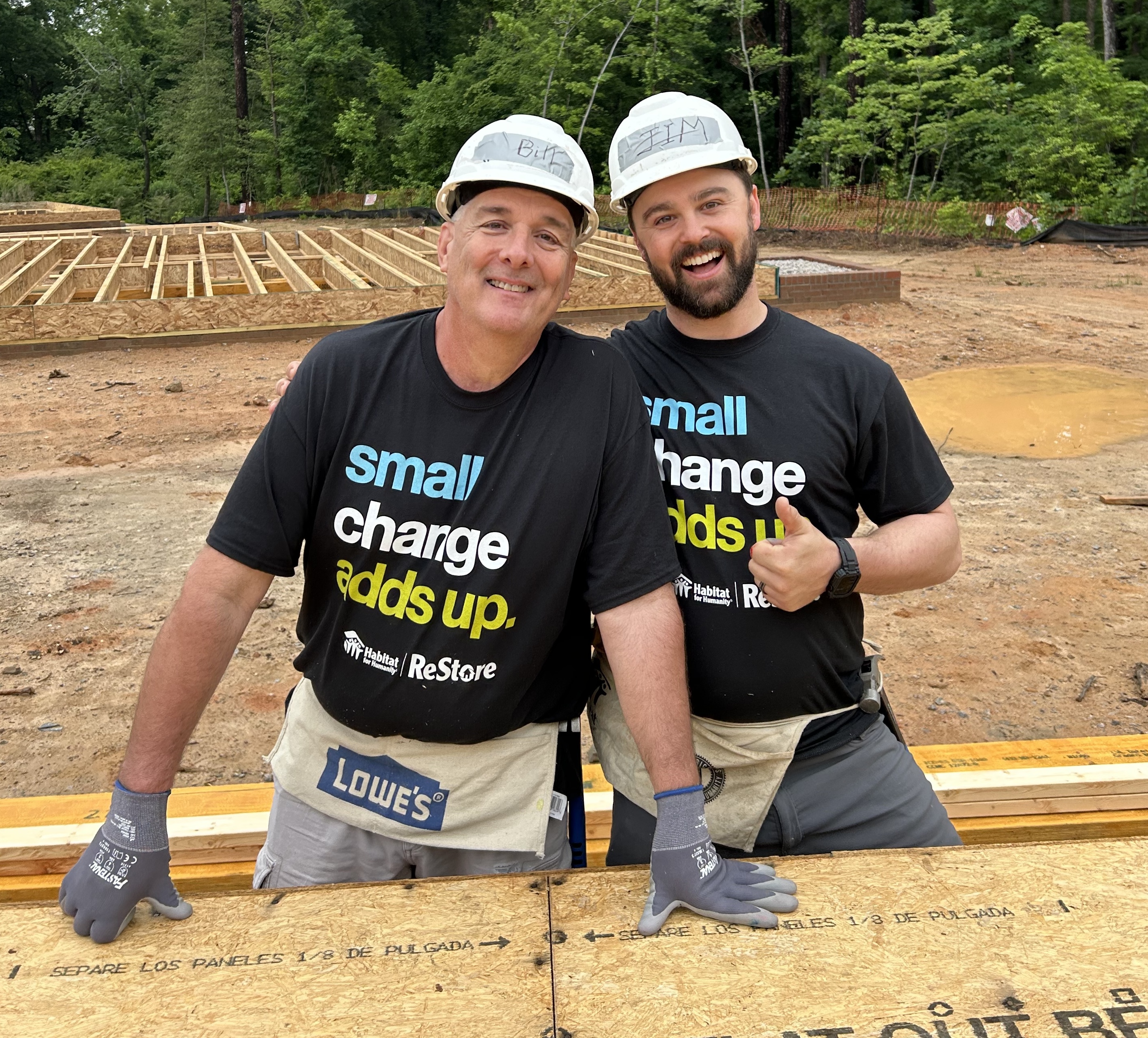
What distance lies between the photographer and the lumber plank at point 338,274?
12734 millimetres

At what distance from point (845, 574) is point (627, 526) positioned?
1.62 ft

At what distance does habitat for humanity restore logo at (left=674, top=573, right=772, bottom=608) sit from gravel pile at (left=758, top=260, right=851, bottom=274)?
38.0 feet

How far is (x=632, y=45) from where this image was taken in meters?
31.6

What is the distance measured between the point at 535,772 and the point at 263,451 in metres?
0.91

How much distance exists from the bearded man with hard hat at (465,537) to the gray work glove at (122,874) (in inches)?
0.5

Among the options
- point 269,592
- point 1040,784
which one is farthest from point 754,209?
point 269,592

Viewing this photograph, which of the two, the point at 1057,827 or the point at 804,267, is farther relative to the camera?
the point at 804,267

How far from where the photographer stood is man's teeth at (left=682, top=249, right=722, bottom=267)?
7.50 feet

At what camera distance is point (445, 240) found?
2287 millimetres

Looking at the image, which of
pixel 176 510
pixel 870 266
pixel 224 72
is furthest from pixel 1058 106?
pixel 224 72

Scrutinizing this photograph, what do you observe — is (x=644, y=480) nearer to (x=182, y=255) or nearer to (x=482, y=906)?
(x=482, y=906)

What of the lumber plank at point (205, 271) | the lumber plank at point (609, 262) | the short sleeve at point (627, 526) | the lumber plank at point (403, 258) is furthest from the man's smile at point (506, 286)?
the lumber plank at point (205, 271)

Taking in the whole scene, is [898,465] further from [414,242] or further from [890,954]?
[414,242]

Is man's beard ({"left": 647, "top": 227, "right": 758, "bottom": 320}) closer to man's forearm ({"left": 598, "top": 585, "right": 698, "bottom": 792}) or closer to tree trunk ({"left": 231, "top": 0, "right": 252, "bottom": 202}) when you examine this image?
man's forearm ({"left": 598, "top": 585, "right": 698, "bottom": 792})
